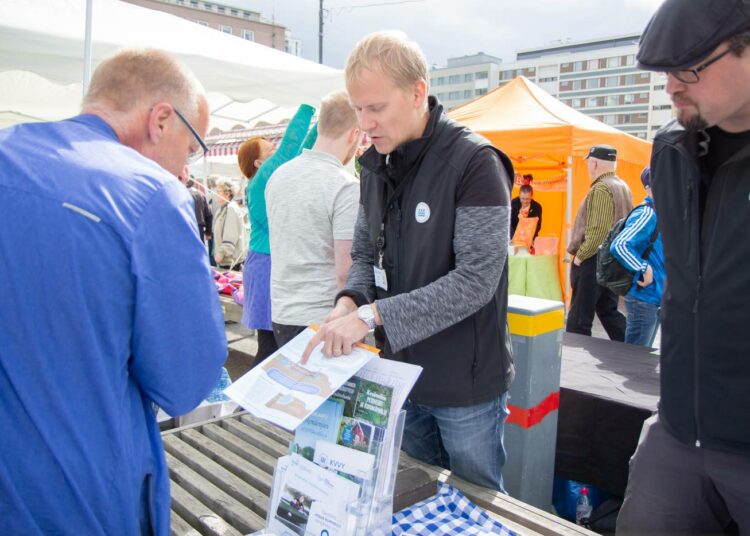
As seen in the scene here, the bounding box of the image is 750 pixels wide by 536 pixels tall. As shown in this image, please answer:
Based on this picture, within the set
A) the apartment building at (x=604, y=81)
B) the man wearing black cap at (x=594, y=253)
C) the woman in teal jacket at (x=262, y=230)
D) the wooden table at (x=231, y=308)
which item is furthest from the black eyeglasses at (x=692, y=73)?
the apartment building at (x=604, y=81)

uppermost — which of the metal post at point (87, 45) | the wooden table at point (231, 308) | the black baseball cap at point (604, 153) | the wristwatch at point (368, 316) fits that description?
the metal post at point (87, 45)

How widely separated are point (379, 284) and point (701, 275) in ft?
2.60

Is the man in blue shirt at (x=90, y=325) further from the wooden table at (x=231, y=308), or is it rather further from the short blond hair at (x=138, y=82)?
the wooden table at (x=231, y=308)

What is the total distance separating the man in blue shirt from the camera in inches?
35.1

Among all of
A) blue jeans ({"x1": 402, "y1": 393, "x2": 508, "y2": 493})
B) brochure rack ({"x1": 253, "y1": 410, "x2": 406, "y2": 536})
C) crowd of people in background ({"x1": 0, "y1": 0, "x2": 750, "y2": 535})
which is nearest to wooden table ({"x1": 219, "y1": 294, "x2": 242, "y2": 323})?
crowd of people in background ({"x1": 0, "y1": 0, "x2": 750, "y2": 535})

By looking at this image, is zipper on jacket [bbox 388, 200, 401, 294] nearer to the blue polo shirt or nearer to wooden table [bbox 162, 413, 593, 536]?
wooden table [bbox 162, 413, 593, 536]

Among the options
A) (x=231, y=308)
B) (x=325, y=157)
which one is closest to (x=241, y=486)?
(x=325, y=157)

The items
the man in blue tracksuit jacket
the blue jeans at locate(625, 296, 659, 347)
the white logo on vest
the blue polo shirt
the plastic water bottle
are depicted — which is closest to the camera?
the blue polo shirt

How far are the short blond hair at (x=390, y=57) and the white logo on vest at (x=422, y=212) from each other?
1.00ft

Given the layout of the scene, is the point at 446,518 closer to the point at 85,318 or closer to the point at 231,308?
the point at 85,318

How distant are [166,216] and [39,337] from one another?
0.88ft

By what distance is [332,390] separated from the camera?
1.21m

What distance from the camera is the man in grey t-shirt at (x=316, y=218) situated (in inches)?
93.1

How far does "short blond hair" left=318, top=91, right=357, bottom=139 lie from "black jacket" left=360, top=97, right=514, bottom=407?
902 millimetres
